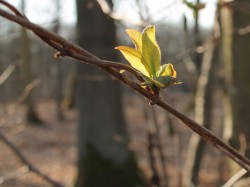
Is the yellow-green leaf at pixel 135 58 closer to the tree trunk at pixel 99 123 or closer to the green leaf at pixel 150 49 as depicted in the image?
the green leaf at pixel 150 49

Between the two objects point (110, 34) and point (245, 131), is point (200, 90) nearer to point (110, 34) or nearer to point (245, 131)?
point (245, 131)

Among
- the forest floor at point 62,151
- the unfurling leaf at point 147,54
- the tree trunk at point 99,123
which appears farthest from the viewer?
the forest floor at point 62,151

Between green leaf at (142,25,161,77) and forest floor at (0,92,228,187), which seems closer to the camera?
green leaf at (142,25,161,77)

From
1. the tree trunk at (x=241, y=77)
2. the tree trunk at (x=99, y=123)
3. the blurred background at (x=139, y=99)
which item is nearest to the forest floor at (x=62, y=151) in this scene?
the blurred background at (x=139, y=99)

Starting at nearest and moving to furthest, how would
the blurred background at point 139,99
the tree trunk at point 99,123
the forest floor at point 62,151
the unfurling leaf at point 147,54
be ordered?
the unfurling leaf at point 147,54
the blurred background at point 139,99
the tree trunk at point 99,123
the forest floor at point 62,151

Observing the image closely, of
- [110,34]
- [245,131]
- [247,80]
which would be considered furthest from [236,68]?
[110,34]

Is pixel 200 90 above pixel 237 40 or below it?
below

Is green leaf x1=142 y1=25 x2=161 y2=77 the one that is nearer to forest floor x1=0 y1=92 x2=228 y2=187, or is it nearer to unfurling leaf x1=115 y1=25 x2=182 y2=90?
unfurling leaf x1=115 y1=25 x2=182 y2=90

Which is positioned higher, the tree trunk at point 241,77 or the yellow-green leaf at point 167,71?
the yellow-green leaf at point 167,71

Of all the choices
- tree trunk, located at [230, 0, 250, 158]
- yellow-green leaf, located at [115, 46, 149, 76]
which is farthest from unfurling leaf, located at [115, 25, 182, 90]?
tree trunk, located at [230, 0, 250, 158]
